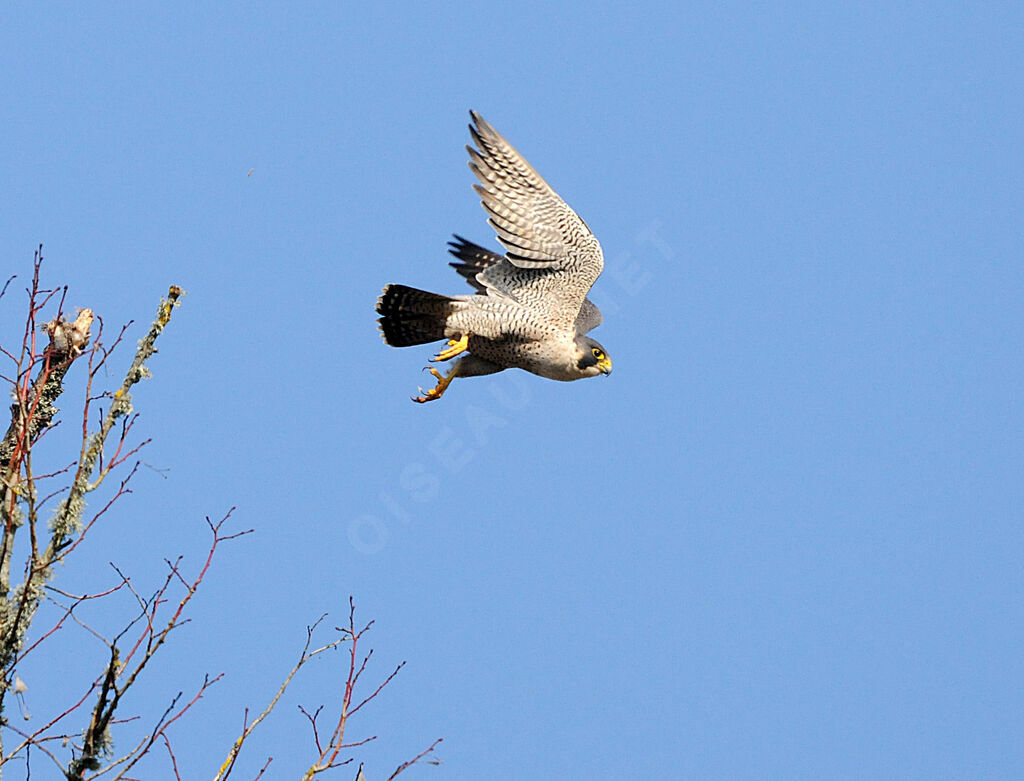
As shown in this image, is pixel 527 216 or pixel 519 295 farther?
pixel 519 295

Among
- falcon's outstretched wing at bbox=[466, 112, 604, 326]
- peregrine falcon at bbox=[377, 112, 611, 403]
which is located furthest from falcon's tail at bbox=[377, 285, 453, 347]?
falcon's outstretched wing at bbox=[466, 112, 604, 326]

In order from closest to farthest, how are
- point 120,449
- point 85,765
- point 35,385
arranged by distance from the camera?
point 85,765 → point 120,449 → point 35,385

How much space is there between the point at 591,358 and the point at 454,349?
1.00 m

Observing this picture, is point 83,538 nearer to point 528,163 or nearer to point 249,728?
point 249,728

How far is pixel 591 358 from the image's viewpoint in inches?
349

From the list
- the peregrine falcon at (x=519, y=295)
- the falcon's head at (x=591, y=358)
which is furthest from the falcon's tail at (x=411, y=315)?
the falcon's head at (x=591, y=358)

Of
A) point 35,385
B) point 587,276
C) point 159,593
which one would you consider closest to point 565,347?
point 587,276

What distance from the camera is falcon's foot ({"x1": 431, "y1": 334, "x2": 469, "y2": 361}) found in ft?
28.6

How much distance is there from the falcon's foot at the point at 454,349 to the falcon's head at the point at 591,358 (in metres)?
0.82

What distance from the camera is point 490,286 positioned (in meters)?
9.02

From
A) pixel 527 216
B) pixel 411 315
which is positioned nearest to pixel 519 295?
pixel 527 216

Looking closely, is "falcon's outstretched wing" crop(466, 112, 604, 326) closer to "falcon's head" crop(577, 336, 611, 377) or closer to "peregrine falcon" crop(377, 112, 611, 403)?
"peregrine falcon" crop(377, 112, 611, 403)

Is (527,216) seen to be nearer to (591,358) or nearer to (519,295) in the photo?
(519,295)

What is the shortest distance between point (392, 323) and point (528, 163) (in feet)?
4.98
